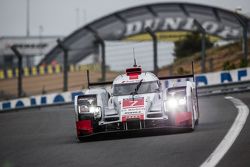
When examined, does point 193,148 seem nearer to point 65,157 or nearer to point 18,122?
point 65,157

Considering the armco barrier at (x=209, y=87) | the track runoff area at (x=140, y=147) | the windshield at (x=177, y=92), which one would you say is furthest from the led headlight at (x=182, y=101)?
the armco barrier at (x=209, y=87)

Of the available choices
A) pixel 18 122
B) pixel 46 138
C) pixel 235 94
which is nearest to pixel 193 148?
pixel 46 138

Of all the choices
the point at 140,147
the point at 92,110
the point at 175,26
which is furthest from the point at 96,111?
the point at 175,26

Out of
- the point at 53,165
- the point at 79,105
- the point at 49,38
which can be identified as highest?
the point at 49,38

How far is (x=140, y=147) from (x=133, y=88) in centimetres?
404

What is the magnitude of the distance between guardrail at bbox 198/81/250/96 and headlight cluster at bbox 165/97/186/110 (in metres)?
14.0

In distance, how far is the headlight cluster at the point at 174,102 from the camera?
46.7ft

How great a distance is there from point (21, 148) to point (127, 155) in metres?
3.24

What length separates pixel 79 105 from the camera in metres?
14.7

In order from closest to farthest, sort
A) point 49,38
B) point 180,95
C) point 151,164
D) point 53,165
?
point 151,164 → point 53,165 → point 180,95 → point 49,38

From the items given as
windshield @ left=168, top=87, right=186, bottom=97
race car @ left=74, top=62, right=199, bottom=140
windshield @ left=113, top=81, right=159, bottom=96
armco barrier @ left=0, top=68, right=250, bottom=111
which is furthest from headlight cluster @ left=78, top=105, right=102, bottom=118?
armco barrier @ left=0, top=68, right=250, bottom=111

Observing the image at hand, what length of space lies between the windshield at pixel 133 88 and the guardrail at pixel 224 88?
12.8 meters

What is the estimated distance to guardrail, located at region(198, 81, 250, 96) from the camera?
28.0 m

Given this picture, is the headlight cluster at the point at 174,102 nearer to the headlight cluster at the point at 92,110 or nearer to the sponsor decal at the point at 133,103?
the sponsor decal at the point at 133,103
